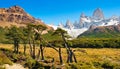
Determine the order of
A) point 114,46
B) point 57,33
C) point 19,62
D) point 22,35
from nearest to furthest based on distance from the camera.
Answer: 1. point 19,62
2. point 57,33
3. point 22,35
4. point 114,46

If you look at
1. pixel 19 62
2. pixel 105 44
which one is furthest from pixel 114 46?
pixel 19 62

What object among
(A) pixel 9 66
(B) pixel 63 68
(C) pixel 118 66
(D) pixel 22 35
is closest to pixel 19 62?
(A) pixel 9 66

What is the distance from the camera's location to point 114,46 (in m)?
172

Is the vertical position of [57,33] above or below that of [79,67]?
above

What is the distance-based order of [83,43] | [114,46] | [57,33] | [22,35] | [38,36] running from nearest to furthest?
[57,33], [38,36], [22,35], [114,46], [83,43]

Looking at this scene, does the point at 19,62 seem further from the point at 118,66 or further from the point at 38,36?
the point at 38,36

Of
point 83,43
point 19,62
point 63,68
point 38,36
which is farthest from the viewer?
point 83,43

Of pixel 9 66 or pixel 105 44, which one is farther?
pixel 105 44

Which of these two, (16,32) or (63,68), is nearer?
(63,68)

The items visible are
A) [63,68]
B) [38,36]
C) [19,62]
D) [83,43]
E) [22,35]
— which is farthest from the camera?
[83,43]

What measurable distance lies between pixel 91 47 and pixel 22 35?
88477 mm

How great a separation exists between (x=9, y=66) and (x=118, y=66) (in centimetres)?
1676

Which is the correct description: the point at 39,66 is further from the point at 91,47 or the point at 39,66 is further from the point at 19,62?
the point at 91,47

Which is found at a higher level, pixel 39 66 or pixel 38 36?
pixel 38 36
